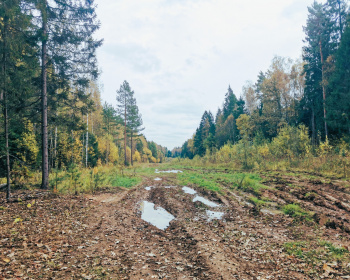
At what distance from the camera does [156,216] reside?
8.11 meters

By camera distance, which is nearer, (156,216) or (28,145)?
(156,216)

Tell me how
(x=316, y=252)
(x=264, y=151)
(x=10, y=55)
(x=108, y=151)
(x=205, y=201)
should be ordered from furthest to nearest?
(x=108, y=151) < (x=264, y=151) < (x=205, y=201) < (x=10, y=55) < (x=316, y=252)

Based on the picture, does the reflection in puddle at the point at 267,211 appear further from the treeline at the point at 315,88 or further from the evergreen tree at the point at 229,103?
the evergreen tree at the point at 229,103

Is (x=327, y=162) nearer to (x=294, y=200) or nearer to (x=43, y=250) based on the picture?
(x=294, y=200)

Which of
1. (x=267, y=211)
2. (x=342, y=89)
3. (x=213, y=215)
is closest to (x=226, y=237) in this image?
(x=213, y=215)

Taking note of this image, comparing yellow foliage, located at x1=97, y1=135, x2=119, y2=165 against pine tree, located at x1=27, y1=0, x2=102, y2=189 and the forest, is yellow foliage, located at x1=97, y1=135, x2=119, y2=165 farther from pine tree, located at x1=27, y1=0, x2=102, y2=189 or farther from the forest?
pine tree, located at x1=27, y1=0, x2=102, y2=189

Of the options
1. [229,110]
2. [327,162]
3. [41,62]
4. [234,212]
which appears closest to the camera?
[234,212]

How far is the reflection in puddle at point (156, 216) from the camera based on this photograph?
7248 millimetres

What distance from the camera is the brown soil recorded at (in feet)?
13.1

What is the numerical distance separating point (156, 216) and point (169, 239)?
2.42 metres

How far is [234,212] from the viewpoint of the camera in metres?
7.95

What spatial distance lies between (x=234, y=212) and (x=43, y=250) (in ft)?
22.6

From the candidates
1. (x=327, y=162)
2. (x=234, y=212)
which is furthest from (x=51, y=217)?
(x=327, y=162)

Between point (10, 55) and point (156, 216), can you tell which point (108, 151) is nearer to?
point (10, 55)
